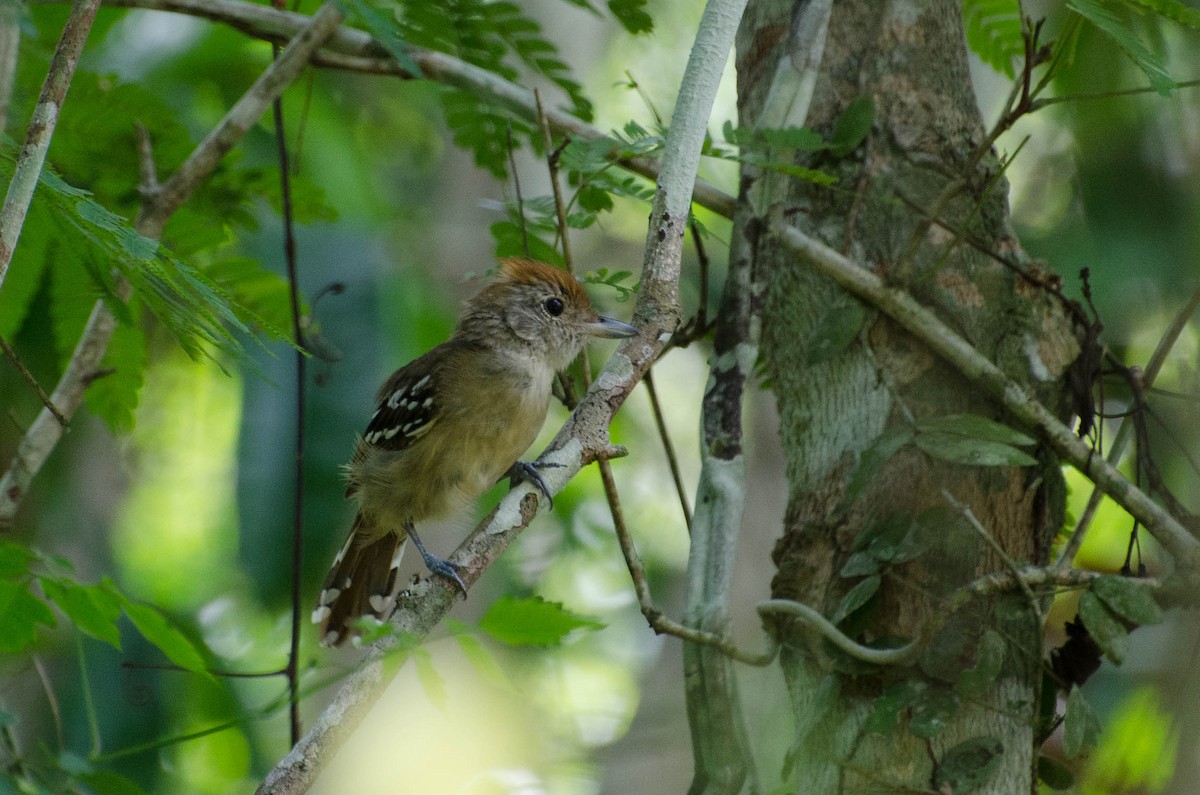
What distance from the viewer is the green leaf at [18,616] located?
2244 millimetres

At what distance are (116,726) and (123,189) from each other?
2.09 m

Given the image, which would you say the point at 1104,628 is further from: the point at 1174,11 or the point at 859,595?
the point at 1174,11

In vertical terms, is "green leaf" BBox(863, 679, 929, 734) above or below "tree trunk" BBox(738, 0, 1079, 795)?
below

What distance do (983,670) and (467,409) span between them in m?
1.86

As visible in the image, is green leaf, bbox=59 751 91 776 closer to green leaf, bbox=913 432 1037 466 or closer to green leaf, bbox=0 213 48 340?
green leaf, bbox=0 213 48 340

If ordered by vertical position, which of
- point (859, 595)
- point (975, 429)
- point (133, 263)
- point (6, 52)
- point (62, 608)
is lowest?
point (62, 608)

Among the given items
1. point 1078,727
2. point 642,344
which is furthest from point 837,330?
point 1078,727

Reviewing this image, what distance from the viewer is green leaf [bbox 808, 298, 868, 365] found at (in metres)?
2.57

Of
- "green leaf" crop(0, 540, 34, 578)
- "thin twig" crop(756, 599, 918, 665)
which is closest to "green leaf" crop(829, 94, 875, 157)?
"thin twig" crop(756, 599, 918, 665)

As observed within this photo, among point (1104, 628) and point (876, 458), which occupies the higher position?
point (876, 458)

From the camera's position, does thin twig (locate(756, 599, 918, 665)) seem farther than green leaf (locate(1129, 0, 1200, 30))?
Yes

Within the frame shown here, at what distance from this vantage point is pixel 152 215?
3156 mm

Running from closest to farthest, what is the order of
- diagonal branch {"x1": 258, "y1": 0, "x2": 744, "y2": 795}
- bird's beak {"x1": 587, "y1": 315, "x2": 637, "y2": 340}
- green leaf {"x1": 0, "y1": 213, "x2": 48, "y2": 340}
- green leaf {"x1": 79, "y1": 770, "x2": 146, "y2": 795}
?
diagonal branch {"x1": 258, "y1": 0, "x2": 744, "y2": 795}, green leaf {"x1": 79, "y1": 770, "x2": 146, "y2": 795}, green leaf {"x1": 0, "y1": 213, "x2": 48, "y2": 340}, bird's beak {"x1": 587, "y1": 315, "x2": 637, "y2": 340}

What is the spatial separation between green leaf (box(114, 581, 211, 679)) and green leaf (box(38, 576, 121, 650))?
38 millimetres
